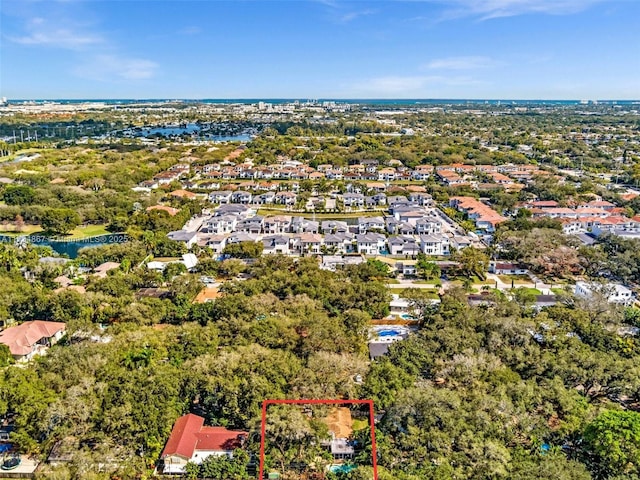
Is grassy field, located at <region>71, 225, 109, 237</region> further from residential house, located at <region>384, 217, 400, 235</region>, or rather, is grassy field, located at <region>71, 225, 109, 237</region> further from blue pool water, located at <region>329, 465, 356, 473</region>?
→ blue pool water, located at <region>329, 465, 356, 473</region>

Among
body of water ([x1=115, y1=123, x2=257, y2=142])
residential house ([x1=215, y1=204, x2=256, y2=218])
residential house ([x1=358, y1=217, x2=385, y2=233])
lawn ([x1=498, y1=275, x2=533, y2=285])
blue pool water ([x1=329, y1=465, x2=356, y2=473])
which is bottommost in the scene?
blue pool water ([x1=329, y1=465, x2=356, y2=473])

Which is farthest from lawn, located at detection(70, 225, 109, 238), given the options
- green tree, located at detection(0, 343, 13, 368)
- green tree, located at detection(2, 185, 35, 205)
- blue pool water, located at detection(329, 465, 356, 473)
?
blue pool water, located at detection(329, 465, 356, 473)

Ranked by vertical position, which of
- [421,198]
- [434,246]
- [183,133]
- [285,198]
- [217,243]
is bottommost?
[434,246]

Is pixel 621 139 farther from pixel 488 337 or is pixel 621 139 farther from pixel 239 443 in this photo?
pixel 239 443

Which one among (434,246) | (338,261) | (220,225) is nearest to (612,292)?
(434,246)

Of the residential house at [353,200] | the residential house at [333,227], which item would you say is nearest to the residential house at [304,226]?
the residential house at [333,227]

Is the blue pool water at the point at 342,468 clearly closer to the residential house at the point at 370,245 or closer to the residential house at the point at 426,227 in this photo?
the residential house at the point at 370,245

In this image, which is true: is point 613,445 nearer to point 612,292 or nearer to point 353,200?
point 612,292
